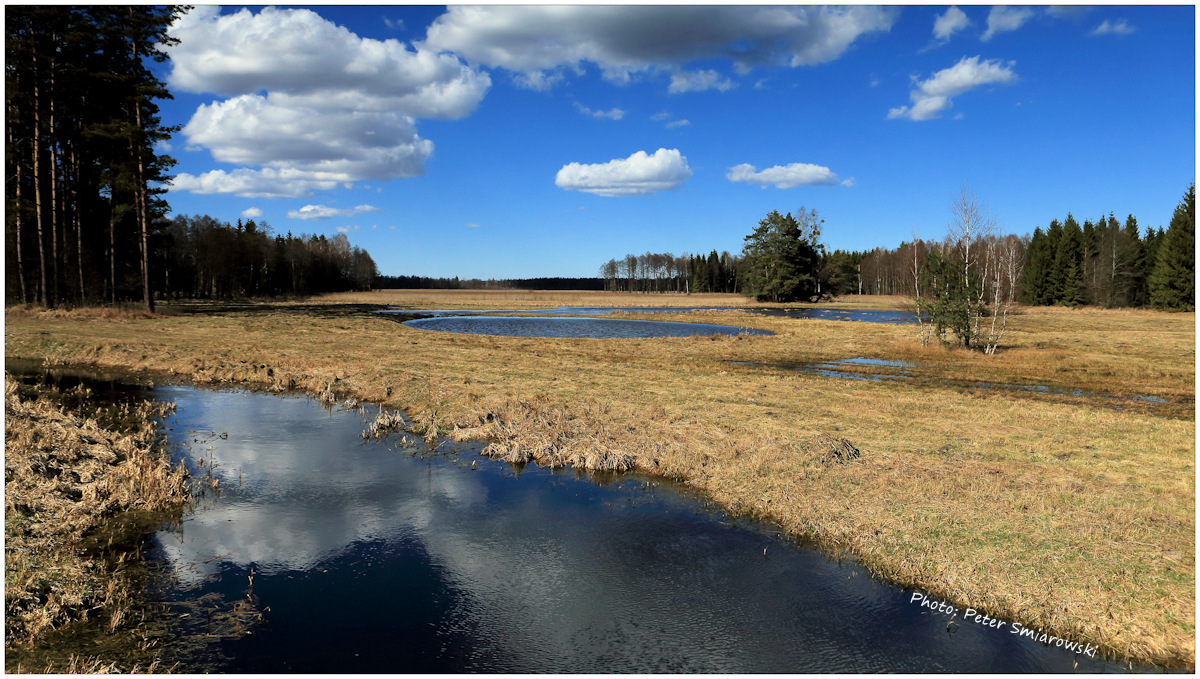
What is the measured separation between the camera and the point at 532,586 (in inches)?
359

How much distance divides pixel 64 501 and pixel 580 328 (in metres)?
45.4

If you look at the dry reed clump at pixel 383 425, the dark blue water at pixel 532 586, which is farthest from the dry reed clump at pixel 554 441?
the dry reed clump at pixel 383 425

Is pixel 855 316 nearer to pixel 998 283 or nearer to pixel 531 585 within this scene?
pixel 998 283

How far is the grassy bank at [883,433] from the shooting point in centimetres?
900

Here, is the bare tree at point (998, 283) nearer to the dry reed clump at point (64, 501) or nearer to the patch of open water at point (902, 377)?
the patch of open water at point (902, 377)

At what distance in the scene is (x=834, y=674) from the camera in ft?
23.6

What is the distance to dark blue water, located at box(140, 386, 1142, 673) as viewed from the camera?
7.50 m

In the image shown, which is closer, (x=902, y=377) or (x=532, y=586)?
(x=532, y=586)

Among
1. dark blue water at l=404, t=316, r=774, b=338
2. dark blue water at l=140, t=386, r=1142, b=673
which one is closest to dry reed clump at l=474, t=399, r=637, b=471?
dark blue water at l=140, t=386, r=1142, b=673

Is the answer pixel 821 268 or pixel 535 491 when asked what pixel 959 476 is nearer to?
pixel 535 491

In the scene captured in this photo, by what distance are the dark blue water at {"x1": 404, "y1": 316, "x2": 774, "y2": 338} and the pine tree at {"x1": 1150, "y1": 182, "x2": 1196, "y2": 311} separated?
57.0 metres

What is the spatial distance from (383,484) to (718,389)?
1342cm

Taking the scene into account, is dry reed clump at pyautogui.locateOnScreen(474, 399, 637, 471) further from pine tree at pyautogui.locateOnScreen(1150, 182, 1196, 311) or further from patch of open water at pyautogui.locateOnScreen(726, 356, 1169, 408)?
pine tree at pyautogui.locateOnScreen(1150, 182, 1196, 311)

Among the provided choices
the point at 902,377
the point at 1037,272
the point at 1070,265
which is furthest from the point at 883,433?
the point at 1037,272
